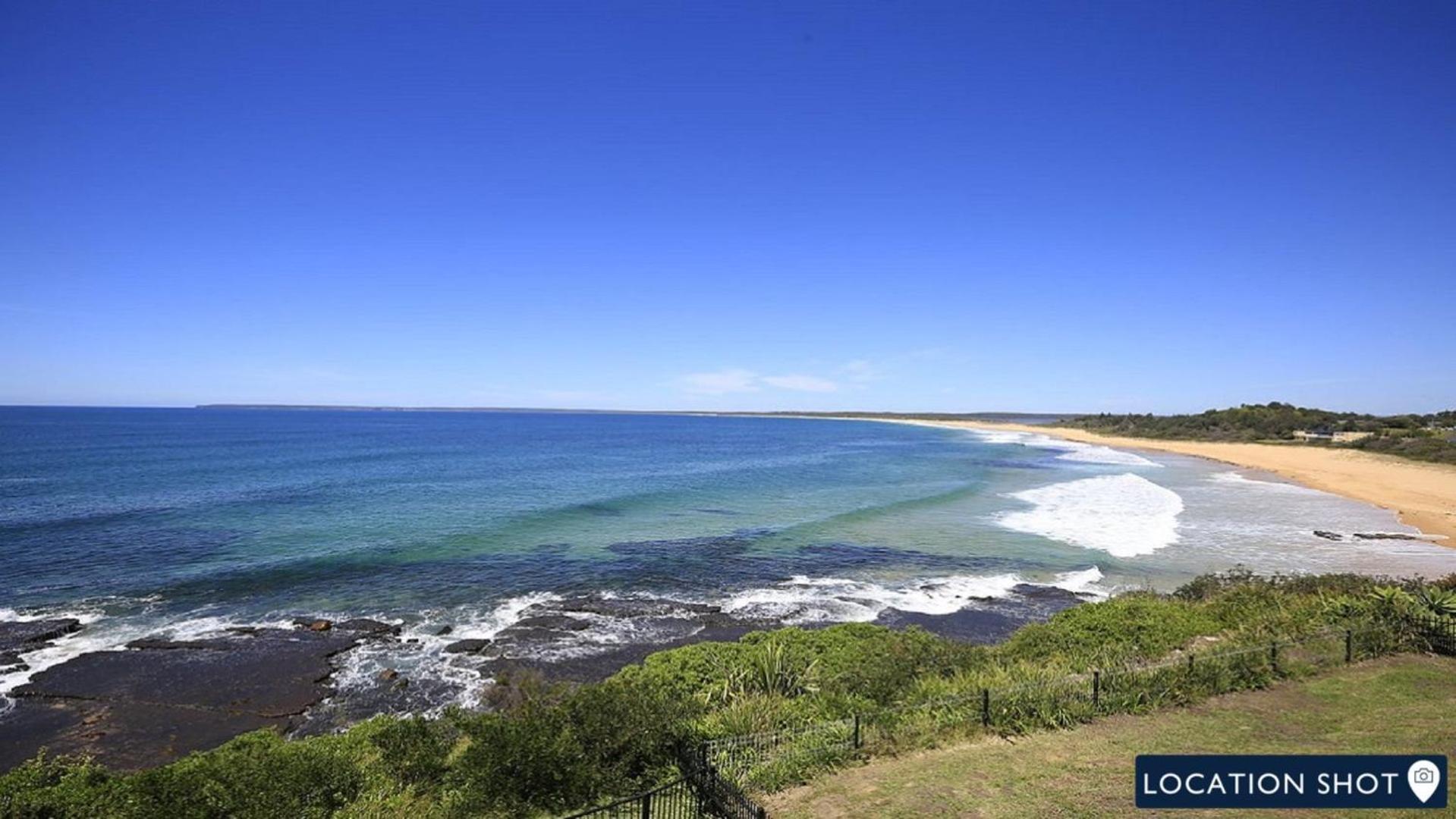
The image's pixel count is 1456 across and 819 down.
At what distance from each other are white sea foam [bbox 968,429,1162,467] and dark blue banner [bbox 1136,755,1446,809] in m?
78.7

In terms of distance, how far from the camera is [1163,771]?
36.4 feet

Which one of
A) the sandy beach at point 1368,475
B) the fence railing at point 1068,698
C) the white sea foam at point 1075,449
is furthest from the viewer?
the white sea foam at point 1075,449

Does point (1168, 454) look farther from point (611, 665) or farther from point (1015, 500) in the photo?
point (611, 665)

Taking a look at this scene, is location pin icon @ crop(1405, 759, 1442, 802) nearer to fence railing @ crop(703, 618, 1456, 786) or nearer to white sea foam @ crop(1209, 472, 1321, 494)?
fence railing @ crop(703, 618, 1456, 786)

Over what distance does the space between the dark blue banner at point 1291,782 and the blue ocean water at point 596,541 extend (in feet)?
49.4

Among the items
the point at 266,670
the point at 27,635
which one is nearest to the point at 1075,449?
the point at 266,670

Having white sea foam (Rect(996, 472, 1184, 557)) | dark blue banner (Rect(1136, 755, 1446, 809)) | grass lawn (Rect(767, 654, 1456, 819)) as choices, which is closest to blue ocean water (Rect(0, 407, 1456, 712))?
white sea foam (Rect(996, 472, 1184, 557))

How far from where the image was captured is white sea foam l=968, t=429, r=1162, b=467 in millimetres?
86062

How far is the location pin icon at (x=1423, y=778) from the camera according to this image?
9812mm

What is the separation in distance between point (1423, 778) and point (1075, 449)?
112064 mm

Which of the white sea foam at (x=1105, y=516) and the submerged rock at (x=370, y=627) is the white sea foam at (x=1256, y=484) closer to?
the white sea foam at (x=1105, y=516)

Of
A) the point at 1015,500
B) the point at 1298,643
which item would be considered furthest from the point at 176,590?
the point at 1015,500

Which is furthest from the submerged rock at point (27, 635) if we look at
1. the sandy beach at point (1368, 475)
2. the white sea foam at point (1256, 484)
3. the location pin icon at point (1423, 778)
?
the white sea foam at point (1256, 484)

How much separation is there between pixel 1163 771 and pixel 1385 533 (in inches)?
1572
